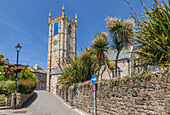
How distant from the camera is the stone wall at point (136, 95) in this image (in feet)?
19.0

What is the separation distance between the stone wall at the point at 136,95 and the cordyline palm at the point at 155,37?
797 millimetres

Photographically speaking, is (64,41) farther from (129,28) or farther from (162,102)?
(162,102)

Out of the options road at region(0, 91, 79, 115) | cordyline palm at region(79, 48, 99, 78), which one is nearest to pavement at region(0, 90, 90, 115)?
road at region(0, 91, 79, 115)

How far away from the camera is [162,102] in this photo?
578cm

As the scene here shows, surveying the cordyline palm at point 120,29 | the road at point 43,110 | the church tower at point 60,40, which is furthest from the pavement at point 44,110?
the church tower at point 60,40

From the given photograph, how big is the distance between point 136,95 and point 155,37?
271 centimetres

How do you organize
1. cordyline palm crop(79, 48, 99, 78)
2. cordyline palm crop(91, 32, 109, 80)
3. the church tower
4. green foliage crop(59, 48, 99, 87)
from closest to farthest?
cordyline palm crop(91, 32, 109, 80)
cordyline palm crop(79, 48, 99, 78)
green foliage crop(59, 48, 99, 87)
the church tower

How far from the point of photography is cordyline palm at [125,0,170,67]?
657cm

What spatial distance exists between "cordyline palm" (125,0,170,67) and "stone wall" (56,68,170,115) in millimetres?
797

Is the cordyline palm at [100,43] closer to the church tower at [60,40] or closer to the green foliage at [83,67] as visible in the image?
the green foliage at [83,67]

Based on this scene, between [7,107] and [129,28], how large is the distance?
41.5 feet

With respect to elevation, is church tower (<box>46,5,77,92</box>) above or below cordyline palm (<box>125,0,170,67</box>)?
above

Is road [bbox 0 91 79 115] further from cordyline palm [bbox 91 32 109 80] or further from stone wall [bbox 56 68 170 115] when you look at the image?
cordyline palm [bbox 91 32 109 80]

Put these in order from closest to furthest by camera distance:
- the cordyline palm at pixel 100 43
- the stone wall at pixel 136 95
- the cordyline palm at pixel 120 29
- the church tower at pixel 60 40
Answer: the stone wall at pixel 136 95 < the cordyline palm at pixel 120 29 < the cordyline palm at pixel 100 43 < the church tower at pixel 60 40
